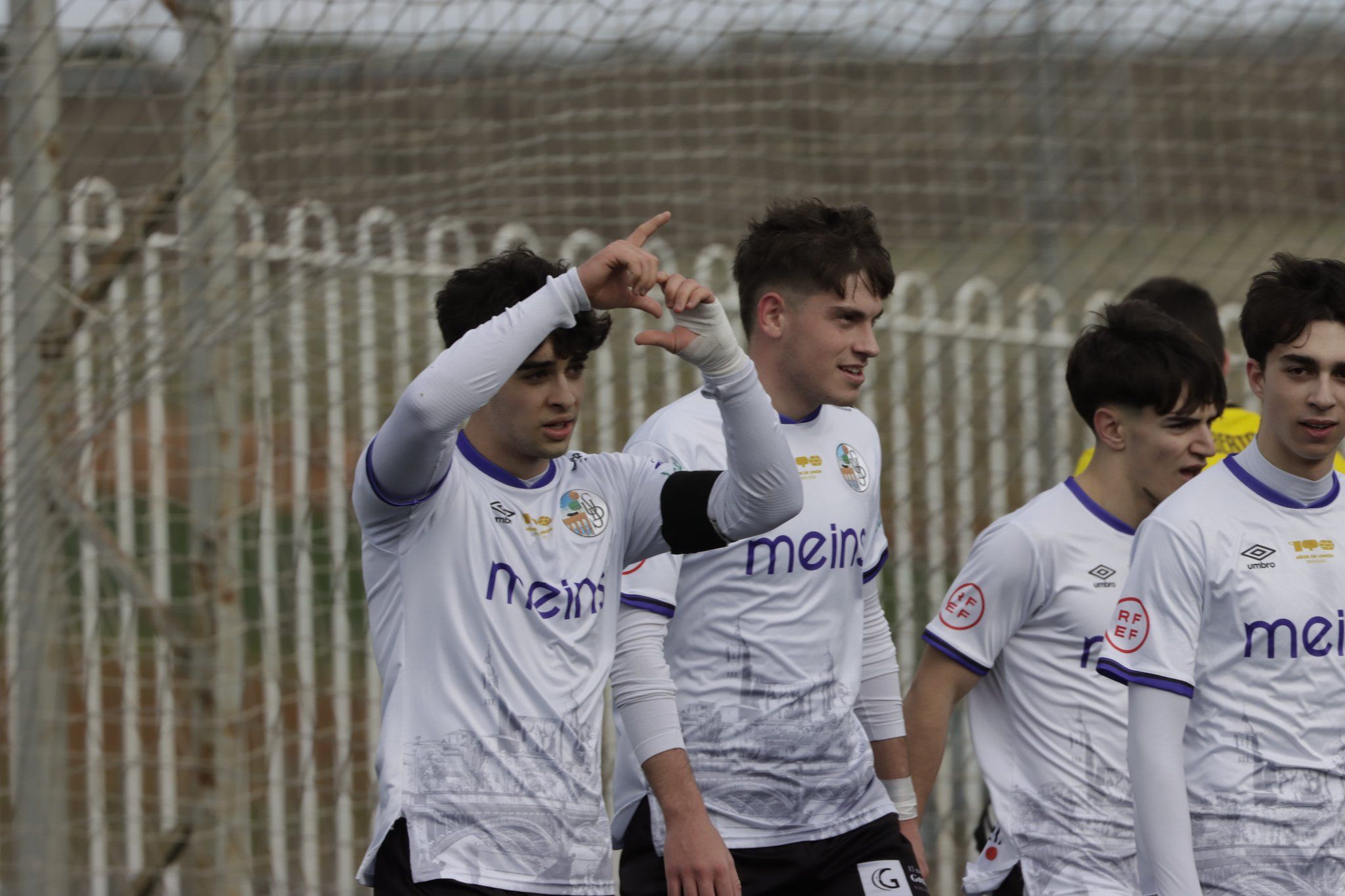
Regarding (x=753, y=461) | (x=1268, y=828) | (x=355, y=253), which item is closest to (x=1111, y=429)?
(x=1268, y=828)

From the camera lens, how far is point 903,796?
3484 millimetres

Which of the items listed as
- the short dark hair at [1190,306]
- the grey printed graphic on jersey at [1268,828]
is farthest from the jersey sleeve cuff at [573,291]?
the short dark hair at [1190,306]

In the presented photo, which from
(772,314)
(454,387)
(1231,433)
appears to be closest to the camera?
(454,387)

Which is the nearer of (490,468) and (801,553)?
(490,468)

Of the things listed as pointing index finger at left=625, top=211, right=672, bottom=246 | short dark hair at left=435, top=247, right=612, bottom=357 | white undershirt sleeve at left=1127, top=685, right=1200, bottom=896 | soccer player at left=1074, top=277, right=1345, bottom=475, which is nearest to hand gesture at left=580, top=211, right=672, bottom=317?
pointing index finger at left=625, top=211, right=672, bottom=246

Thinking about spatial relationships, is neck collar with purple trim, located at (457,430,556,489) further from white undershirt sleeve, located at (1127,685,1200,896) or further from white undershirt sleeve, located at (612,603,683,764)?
white undershirt sleeve, located at (1127,685,1200,896)

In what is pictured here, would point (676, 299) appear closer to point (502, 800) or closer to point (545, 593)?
point (545, 593)

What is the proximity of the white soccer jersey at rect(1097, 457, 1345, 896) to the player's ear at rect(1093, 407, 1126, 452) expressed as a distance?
691 mm

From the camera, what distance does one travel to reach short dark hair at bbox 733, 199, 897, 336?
333 cm

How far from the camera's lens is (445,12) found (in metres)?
4.73

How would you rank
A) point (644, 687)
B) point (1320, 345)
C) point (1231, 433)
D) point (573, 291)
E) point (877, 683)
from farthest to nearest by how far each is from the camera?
1. point (1231, 433)
2. point (877, 683)
3. point (644, 687)
4. point (1320, 345)
5. point (573, 291)

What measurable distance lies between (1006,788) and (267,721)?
267 cm

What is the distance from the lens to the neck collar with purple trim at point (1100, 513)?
3.37 metres

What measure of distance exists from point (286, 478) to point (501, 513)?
8.88 ft
